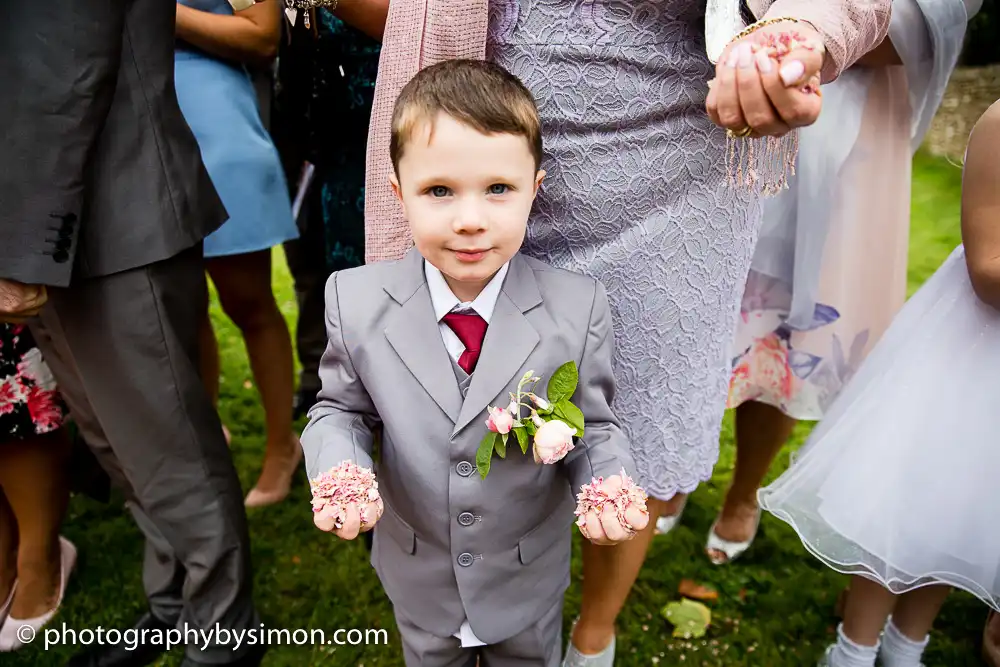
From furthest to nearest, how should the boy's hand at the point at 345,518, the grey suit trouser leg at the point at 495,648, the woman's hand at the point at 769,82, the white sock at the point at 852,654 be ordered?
the white sock at the point at 852,654 → the grey suit trouser leg at the point at 495,648 → the boy's hand at the point at 345,518 → the woman's hand at the point at 769,82

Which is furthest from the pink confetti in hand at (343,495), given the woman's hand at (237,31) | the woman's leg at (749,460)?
the woman's leg at (749,460)

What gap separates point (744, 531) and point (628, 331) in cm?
141

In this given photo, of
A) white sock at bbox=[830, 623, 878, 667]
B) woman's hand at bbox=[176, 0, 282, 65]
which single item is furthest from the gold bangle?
white sock at bbox=[830, 623, 878, 667]

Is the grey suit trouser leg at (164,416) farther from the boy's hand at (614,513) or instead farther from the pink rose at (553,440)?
the boy's hand at (614,513)

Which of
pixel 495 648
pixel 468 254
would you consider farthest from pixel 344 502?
pixel 495 648

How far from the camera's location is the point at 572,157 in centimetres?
167

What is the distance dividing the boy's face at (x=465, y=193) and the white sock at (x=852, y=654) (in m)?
1.58

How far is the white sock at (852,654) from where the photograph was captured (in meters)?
2.19

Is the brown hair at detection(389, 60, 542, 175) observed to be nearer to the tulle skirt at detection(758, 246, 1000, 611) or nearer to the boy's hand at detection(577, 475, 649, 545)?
the boy's hand at detection(577, 475, 649, 545)

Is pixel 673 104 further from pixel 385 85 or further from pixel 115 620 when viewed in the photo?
pixel 115 620

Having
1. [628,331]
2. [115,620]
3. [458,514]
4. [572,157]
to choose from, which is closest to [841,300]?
[628,331]

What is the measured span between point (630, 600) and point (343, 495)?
5.44 ft

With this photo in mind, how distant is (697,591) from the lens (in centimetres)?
271

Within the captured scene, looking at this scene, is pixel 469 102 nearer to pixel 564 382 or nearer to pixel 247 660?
pixel 564 382
